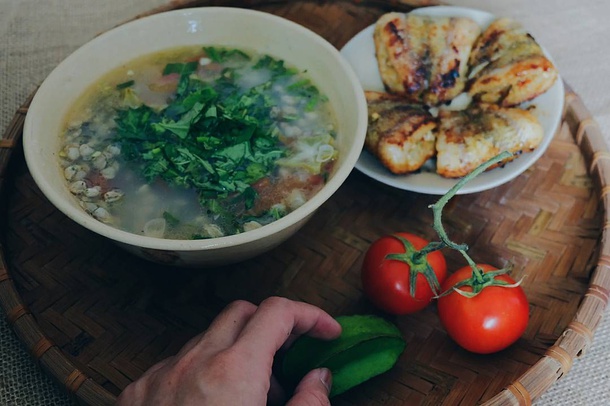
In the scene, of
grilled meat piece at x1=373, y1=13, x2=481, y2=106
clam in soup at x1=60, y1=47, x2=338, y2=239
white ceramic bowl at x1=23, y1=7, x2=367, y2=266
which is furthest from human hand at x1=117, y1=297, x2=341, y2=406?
grilled meat piece at x1=373, y1=13, x2=481, y2=106

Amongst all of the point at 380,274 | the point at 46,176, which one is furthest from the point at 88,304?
the point at 380,274

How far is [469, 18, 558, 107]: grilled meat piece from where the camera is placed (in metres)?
1.93

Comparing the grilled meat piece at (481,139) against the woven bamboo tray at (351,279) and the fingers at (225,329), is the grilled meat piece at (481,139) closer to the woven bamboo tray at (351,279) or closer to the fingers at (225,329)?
the woven bamboo tray at (351,279)

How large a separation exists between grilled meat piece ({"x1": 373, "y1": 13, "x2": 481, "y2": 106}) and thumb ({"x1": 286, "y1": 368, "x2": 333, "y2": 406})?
1056 millimetres

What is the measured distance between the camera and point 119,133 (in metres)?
1.74

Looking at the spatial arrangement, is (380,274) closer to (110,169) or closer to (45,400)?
(110,169)

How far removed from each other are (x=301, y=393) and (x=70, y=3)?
84.2 inches

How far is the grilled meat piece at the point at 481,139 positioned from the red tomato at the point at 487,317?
1.33 ft

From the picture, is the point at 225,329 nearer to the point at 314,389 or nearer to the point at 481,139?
the point at 314,389

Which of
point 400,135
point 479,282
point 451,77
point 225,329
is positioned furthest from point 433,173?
point 225,329

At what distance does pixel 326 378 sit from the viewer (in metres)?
1.33

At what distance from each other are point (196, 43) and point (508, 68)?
1.00m

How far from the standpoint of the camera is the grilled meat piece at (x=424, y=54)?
80.4 inches

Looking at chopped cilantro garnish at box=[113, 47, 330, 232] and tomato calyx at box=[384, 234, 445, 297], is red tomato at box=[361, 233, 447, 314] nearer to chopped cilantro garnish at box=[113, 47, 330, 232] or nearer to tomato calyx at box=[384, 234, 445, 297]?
tomato calyx at box=[384, 234, 445, 297]
